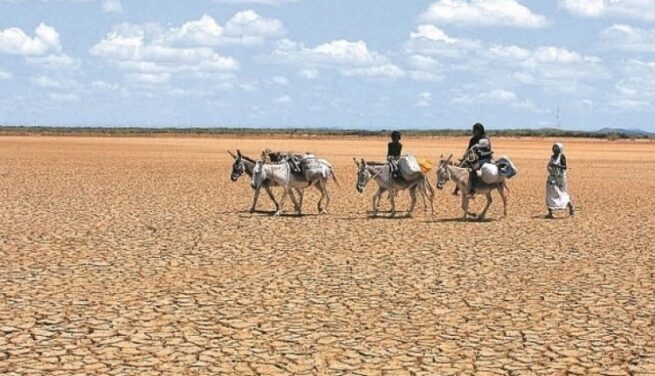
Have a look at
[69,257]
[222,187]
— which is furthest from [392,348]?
[222,187]

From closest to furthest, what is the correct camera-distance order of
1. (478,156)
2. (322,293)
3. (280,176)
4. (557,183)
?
(322,293) < (478,156) < (280,176) < (557,183)

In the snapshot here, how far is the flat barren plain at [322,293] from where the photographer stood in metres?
8.25

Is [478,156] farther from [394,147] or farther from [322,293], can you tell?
[322,293]

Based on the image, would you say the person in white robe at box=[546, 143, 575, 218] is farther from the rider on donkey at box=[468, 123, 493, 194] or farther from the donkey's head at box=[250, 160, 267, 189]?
the donkey's head at box=[250, 160, 267, 189]

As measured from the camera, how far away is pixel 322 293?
11.2 m

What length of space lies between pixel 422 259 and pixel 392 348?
5.39 meters

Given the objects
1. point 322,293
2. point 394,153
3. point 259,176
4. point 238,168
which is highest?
point 394,153

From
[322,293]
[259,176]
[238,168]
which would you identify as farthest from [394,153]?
[322,293]

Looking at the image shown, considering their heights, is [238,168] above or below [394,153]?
below

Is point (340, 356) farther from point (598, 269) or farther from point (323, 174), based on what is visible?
point (323, 174)

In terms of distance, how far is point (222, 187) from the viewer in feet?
99.3

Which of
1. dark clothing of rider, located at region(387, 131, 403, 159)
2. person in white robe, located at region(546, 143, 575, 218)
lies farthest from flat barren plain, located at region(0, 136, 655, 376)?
dark clothing of rider, located at region(387, 131, 403, 159)

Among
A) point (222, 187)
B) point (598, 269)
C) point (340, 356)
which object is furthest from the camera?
point (222, 187)

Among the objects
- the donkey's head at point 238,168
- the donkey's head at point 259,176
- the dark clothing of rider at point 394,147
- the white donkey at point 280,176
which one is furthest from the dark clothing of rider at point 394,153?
the donkey's head at point 238,168
